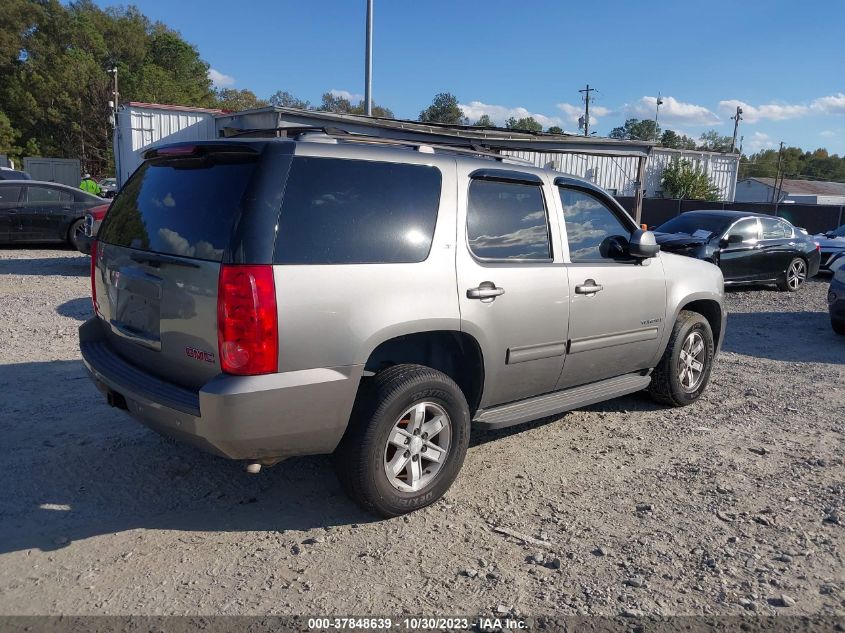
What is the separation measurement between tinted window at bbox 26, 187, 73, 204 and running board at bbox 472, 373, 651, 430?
12.7 metres

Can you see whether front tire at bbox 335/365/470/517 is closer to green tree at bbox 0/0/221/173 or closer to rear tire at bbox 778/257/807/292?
rear tire at bbox 778/257/807/292

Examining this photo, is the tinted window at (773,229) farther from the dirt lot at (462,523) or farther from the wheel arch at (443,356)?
the wheel arch at (443,356)

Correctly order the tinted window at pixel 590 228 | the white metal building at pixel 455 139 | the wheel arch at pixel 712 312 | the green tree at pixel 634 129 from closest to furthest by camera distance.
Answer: the tinted window at pixel 590 228, the wheel arch at pixel 712 312, the white metal building at pixel 455 139, the green tree at pixel 634 129

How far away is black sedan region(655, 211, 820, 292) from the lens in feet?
39.7

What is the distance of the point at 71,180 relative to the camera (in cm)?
4706

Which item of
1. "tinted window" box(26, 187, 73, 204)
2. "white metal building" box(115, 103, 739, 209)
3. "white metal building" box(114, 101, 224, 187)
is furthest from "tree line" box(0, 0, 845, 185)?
"tinted window" box(26, 187, 73, 204)

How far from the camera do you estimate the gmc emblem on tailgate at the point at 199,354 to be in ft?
10.2

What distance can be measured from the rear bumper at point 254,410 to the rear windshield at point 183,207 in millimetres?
630

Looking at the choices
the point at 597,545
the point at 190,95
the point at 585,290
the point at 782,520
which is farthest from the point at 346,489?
the point at 190,95

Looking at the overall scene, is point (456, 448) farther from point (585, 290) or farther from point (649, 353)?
point (649, 353)

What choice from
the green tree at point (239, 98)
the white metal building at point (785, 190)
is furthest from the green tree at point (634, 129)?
the green tree at point (239, 98)

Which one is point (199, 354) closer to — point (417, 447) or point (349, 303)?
point (349, 303)

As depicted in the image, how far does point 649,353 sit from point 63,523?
3.98 metres

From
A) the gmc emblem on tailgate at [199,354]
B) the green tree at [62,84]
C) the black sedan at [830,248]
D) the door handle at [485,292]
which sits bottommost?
the black sedan at [830,248]
